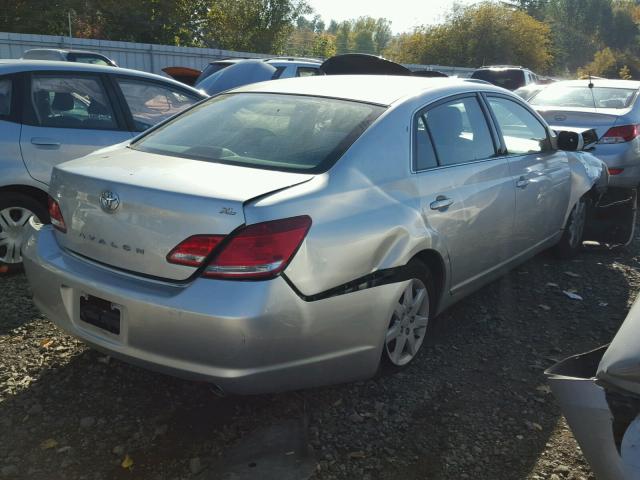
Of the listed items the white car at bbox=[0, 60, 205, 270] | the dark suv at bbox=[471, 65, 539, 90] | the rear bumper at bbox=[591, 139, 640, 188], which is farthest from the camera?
the dark suv at bbox=[471, 65, 539, 90]

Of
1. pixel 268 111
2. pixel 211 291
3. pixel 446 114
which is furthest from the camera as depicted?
pixel 446 114

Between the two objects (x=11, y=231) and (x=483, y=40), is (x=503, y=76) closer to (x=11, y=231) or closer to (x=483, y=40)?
(x=11, y=231)

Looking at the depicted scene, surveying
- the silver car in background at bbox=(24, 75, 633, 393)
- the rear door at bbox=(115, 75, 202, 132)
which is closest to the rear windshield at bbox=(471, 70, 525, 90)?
the rear door at bbox=(115, 75, 202, 132)

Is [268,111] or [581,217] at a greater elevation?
[268,111]

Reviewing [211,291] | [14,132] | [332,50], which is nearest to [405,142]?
[211,291]

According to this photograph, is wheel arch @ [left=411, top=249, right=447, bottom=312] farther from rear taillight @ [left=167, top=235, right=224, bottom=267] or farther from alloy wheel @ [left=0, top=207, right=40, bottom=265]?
alloy wheel @ [left=0, top=207, right=40, bottom=265]

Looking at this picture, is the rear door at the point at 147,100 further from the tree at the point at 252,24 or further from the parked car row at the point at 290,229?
the tree at the point at 252,24

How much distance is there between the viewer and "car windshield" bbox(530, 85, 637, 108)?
323 inches

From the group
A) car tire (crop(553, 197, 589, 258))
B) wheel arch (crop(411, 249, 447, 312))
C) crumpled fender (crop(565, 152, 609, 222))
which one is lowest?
car tire (crop(553, 197, 589, 258))

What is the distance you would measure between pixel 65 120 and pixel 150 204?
2.60 meters

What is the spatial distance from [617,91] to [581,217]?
3663 millimetres

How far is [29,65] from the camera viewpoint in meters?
4.69

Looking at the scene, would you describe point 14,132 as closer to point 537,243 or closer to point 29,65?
point 29,65

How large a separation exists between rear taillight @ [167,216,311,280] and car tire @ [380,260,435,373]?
32.3 inches
